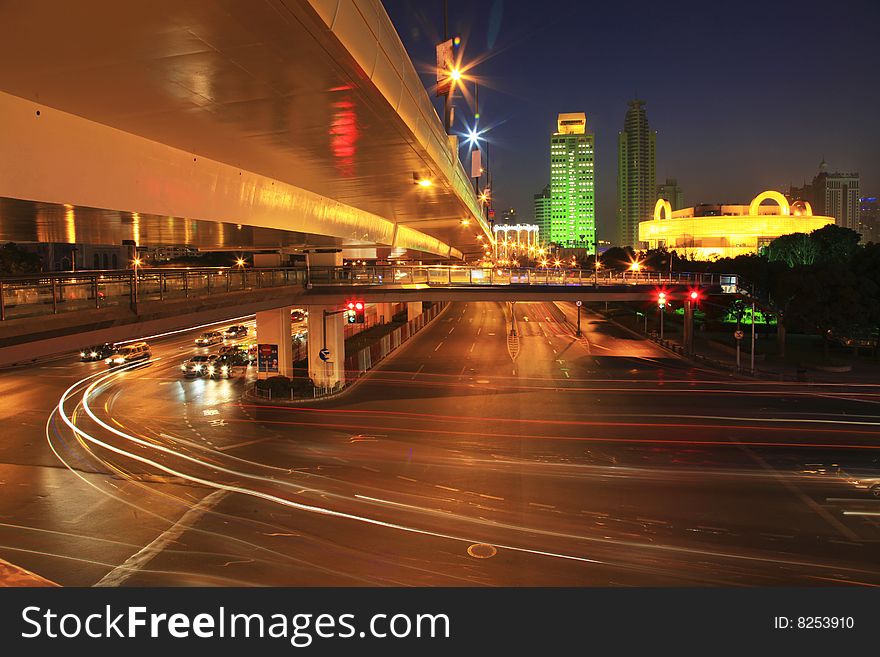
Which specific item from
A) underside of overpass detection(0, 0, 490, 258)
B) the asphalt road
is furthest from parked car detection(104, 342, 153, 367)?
underside of overpass detection(0, 0, 490, 258)

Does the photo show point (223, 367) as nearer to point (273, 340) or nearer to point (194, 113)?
point (273, 340)

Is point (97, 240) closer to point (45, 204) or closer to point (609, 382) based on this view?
point (45, 204)

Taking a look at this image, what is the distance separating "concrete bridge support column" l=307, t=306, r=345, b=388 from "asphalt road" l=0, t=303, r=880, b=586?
2.30m

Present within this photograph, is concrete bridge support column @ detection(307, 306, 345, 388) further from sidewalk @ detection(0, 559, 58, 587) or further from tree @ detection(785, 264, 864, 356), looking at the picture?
tree @ detection(785, 264, 864, 356)

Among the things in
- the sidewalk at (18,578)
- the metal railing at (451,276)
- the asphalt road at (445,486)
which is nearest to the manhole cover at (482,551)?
the asphalt road at (445,486)

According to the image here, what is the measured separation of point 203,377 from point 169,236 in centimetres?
1393

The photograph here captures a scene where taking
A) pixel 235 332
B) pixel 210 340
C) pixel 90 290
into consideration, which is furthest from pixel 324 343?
pixel 235 332

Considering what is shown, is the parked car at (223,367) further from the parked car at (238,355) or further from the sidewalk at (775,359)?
the sidewalk at (775,359)

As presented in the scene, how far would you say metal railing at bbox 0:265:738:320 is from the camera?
1048 centimetres

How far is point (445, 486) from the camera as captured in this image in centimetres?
1398

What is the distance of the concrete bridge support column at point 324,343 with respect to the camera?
93.6 feet

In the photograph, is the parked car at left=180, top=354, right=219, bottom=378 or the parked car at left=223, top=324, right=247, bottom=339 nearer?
the parked car at left=180, top=354, right=219, bottom=378

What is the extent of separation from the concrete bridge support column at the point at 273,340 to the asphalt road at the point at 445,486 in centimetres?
295

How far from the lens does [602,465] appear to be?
1570 centimetres
